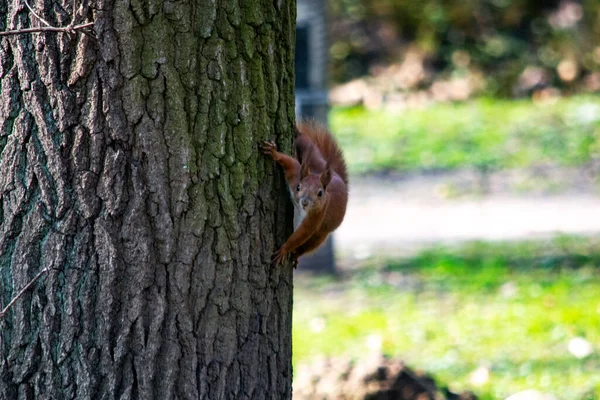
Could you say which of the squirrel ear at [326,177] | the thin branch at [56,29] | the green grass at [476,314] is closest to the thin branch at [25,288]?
the thin branch at [56,29]

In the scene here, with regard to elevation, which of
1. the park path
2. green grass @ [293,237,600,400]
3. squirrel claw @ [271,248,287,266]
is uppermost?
squirrel claw @ [271,248,287,266]

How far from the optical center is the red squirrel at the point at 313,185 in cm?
268

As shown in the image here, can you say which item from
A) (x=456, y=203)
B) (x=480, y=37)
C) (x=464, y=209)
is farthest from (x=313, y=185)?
(x=480, y=37)

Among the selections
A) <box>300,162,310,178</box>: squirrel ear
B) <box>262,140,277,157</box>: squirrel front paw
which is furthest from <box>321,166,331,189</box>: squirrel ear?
<box>262,140,277,157</box>: squirrel front paw

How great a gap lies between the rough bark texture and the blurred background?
1556 millimetres

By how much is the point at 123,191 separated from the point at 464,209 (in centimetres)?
640

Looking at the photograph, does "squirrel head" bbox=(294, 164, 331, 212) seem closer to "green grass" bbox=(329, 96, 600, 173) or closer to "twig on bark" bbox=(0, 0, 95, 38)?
"twig on bark" bbox=(0, 0, 95, 38)

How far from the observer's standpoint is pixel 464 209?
8453 mm

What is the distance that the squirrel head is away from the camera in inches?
110

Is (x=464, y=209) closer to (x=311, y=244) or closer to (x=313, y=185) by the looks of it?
(x=311, y=244)

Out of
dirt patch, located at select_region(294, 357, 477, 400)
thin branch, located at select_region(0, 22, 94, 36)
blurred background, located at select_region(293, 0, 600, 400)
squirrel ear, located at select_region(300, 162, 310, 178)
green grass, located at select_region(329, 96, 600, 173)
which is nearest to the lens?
thin branch, located at select_region(0, 22, 94, 36)

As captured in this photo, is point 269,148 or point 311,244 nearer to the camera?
point 269,148

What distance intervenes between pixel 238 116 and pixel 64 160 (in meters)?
0.48

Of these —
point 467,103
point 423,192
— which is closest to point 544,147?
point 423,192
